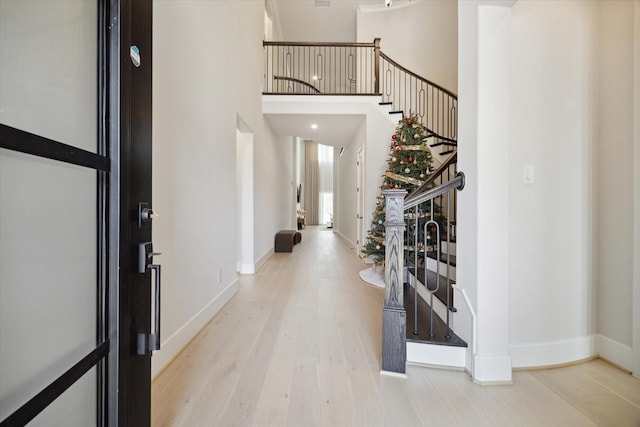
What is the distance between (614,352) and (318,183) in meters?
11.9

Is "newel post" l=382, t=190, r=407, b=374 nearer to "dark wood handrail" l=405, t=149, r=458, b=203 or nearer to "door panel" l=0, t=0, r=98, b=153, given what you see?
"dark wood handrail" l=405, t=149, r=458, b=203

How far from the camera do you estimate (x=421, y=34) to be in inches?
227

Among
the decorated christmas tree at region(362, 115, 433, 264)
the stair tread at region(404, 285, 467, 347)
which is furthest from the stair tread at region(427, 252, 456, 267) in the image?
the decorated christmas tree at region(362, 115, 433, 264)

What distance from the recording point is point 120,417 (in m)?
0.81

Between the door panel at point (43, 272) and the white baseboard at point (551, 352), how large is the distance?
2166 mm

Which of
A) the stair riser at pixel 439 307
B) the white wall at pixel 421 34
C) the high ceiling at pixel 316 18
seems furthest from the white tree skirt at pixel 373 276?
the high ceiling at pixel 316 18

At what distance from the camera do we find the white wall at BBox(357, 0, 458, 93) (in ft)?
18.2

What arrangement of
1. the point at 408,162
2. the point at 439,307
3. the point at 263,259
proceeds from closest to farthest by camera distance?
the point at 439,307
the point at 408,162
the point at 263,259

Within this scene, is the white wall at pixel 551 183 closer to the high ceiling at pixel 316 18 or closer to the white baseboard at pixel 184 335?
the white baseboard at pixel 184 335

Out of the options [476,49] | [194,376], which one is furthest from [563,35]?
[194,376]

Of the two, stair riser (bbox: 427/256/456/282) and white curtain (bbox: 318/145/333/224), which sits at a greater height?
white curtain (bbox: 318/145/333/224)

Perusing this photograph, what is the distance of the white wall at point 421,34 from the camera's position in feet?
18.2

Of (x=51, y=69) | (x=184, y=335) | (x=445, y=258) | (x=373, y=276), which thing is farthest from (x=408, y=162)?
(x=51, y=69)

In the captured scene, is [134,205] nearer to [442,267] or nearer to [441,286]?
[441,286]
